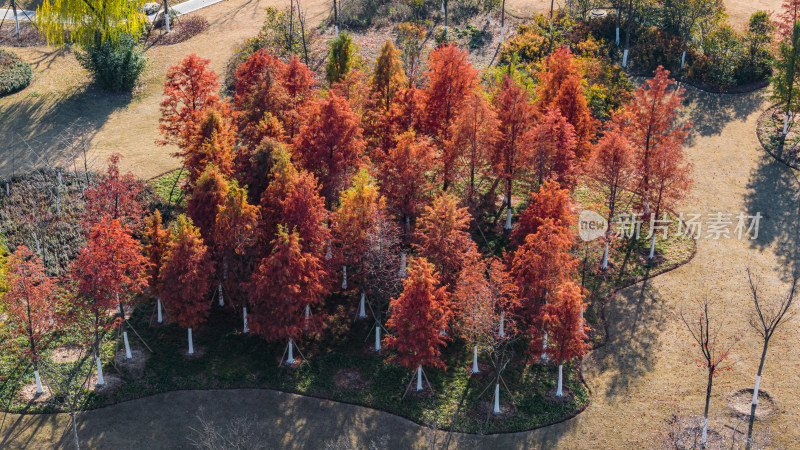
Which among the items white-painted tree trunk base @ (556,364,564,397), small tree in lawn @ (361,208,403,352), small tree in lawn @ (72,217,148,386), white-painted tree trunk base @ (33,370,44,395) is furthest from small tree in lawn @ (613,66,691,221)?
white-painted tree trunk base @ (33,370,44,395)

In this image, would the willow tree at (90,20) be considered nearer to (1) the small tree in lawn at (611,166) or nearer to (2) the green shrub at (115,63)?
(2) the green shrub at (115,63)

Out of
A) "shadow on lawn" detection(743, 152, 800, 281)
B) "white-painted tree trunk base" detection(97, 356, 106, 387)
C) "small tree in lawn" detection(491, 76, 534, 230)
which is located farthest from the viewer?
"shadow on lawn" detection(743, 152, 800, 281)

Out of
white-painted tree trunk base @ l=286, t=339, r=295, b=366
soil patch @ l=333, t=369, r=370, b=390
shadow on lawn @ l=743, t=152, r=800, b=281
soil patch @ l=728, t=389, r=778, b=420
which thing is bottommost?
soil patch @ l=728, t=389, r=778, b=420

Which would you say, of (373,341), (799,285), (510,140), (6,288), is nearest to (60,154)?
(6,288)

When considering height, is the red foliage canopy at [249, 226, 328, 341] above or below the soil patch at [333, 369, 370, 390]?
above

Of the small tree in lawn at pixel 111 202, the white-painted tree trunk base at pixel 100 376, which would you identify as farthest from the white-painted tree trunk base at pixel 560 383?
the small tree in lawn at pixel 111 202

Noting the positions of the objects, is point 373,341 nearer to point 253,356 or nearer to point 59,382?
point 253,356

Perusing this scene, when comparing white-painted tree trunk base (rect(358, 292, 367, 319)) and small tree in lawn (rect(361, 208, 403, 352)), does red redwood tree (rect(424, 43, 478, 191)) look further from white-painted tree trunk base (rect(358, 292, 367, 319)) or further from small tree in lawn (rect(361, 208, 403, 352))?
white-painted tree trunk base (rect(358, 292, 367, 319))

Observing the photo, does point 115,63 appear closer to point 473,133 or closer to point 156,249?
point 156,249
